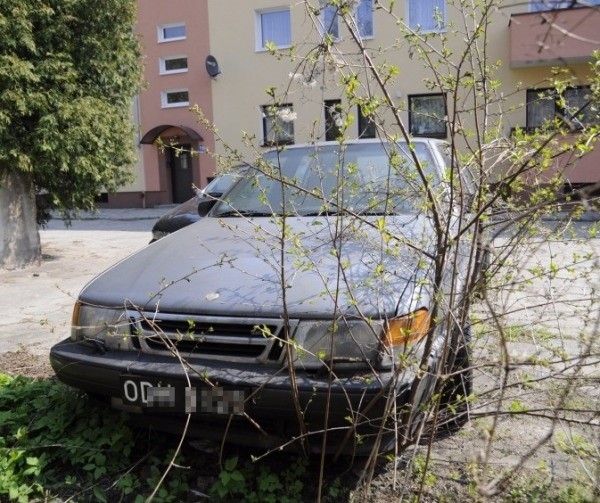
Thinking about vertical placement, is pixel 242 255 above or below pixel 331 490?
above

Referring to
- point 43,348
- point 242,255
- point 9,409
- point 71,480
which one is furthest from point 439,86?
point 43,348

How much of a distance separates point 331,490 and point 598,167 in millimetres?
13493

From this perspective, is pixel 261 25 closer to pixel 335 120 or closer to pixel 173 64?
pixel 173 64

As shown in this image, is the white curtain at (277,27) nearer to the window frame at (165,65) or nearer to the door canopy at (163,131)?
the window frame at (165,65)

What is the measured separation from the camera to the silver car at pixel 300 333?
2.32 meters

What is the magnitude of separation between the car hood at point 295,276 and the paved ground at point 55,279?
0.49 m

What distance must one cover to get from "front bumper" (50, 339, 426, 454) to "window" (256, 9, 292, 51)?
59.5 feet

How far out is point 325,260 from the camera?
8.93 feet

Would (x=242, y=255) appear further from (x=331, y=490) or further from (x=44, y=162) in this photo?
(x=44, y=162)

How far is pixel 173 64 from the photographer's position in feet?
69.9

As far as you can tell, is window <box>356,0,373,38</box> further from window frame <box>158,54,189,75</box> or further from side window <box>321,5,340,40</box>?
window frame <box>158,54,189,75</box>

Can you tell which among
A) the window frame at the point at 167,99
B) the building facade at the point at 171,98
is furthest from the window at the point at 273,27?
the window frame at the point at 167,99

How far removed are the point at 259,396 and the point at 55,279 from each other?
6519mm

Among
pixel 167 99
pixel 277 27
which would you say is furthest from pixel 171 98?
pixel 277 27
